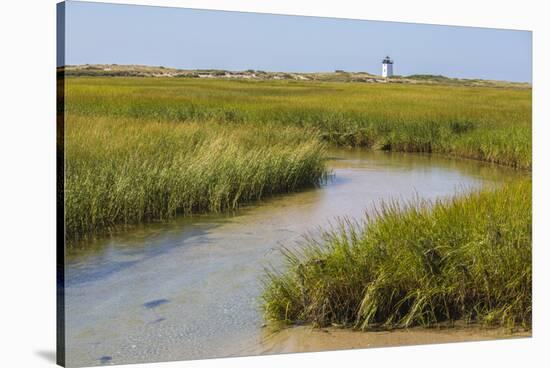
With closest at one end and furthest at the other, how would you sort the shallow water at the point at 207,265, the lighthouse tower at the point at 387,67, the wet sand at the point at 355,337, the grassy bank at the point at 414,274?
the shallow water at the point at 207,265, the wet sand at the point at 355,337, the grassy bank at the point at 414,274, the lighthouse tower at the point at 387,67

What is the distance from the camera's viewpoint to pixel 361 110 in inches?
275

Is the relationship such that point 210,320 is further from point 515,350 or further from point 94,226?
point 515,350

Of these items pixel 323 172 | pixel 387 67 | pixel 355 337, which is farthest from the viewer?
pixel 323 172

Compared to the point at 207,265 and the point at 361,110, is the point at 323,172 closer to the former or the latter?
the point at 361,110

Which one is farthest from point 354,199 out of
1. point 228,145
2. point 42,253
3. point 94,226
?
point 42,253

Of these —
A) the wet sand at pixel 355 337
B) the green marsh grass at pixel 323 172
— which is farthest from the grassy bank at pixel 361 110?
the wet sand at pixel 355 337

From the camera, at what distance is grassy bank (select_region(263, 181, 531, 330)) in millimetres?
5516

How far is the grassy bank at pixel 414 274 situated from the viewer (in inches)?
217

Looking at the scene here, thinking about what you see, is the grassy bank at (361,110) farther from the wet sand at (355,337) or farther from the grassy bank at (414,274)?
the wet sand at (355,337)

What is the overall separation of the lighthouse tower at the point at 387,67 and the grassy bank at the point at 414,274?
3.76 feet

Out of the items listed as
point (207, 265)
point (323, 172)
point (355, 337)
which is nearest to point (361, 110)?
Answer: point (323, 172)

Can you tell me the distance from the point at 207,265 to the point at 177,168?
5.70 ft

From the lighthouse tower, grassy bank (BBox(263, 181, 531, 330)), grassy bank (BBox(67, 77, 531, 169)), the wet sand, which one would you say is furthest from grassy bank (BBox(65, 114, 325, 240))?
the wet sand

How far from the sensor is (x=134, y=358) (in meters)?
5.06
